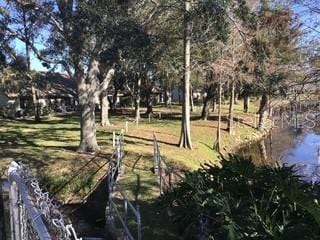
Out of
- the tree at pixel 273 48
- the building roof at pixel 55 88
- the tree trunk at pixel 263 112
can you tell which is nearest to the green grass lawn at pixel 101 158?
the tree at pixel 273 48

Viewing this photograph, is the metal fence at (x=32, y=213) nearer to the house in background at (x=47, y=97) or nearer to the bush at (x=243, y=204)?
the bush at (x=243, y=204)

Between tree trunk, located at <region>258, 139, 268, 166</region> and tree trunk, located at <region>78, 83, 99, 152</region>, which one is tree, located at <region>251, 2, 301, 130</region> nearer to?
A: tree trunk, located at <region>258, 139, 268, 166</region>

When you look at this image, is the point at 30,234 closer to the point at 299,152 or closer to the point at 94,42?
the point at 94,42

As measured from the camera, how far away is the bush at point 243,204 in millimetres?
5922

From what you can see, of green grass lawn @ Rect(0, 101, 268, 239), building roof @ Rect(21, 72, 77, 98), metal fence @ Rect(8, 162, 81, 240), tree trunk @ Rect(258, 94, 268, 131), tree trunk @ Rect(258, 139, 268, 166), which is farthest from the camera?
building roof @ Rect(21, 72, 77, 98)

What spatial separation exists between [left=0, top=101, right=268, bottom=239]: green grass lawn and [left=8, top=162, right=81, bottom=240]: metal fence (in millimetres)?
5640

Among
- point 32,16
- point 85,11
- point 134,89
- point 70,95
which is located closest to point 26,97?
point 70,95

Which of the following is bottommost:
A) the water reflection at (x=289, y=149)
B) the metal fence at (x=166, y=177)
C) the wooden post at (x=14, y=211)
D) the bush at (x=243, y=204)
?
the water reflection at (x=289, y=149)

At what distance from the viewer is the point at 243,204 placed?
23.6 feet

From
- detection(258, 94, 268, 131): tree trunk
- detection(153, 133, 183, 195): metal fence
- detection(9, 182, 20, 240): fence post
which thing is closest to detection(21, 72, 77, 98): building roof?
detection(258, 94, 268, 131): tree trunk

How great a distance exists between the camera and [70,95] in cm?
6338

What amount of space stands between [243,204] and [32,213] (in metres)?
4.11

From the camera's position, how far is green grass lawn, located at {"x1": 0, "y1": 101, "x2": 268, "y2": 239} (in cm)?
1399

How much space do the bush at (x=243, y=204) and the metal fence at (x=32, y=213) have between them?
2.39 metres
